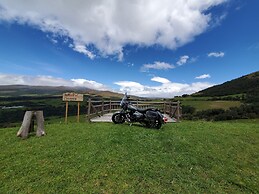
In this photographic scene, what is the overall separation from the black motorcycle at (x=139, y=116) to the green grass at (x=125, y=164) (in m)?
2.14

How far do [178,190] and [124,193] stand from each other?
1.26 m

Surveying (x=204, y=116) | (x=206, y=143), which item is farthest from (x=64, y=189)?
(x=204, y=116)

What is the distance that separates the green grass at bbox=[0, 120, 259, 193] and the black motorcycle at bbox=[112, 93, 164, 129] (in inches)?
84.4

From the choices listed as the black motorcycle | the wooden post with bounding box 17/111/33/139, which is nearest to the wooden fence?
the black motorcycle

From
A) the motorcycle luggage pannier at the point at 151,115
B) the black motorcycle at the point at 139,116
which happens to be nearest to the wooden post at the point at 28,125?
the black motorcycle at the point at 139,116

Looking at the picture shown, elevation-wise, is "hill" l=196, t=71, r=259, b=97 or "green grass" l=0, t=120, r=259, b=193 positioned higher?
"hill" l=196, t=71, r=259, b=97

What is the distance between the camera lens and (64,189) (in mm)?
4121

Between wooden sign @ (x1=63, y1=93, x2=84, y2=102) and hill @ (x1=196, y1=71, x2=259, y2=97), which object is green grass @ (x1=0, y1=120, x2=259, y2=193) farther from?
hill @ (x1=196, y1=71, x2=259, y2=97)

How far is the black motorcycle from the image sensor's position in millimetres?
10453

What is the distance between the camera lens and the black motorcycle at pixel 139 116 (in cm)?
1045

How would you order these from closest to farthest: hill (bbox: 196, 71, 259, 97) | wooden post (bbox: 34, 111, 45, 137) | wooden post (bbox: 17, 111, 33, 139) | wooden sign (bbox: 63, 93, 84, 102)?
wooden post (bbox: 17, 111, 33, 139)
wooden post (bbox: 34, 111, 45, 137)
wooden sign (bbox: 63, 93, 84, 102)
hill (bbox: 196, 71, 259, 97)

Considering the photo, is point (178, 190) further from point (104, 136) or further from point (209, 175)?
point (104, 136)

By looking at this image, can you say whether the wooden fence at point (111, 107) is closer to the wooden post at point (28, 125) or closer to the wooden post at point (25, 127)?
the wooden post at point (28, 125)

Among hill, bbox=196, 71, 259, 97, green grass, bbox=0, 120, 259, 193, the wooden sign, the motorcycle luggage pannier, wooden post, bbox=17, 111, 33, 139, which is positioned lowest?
green grass, bbox=0, 120, 259, 193
